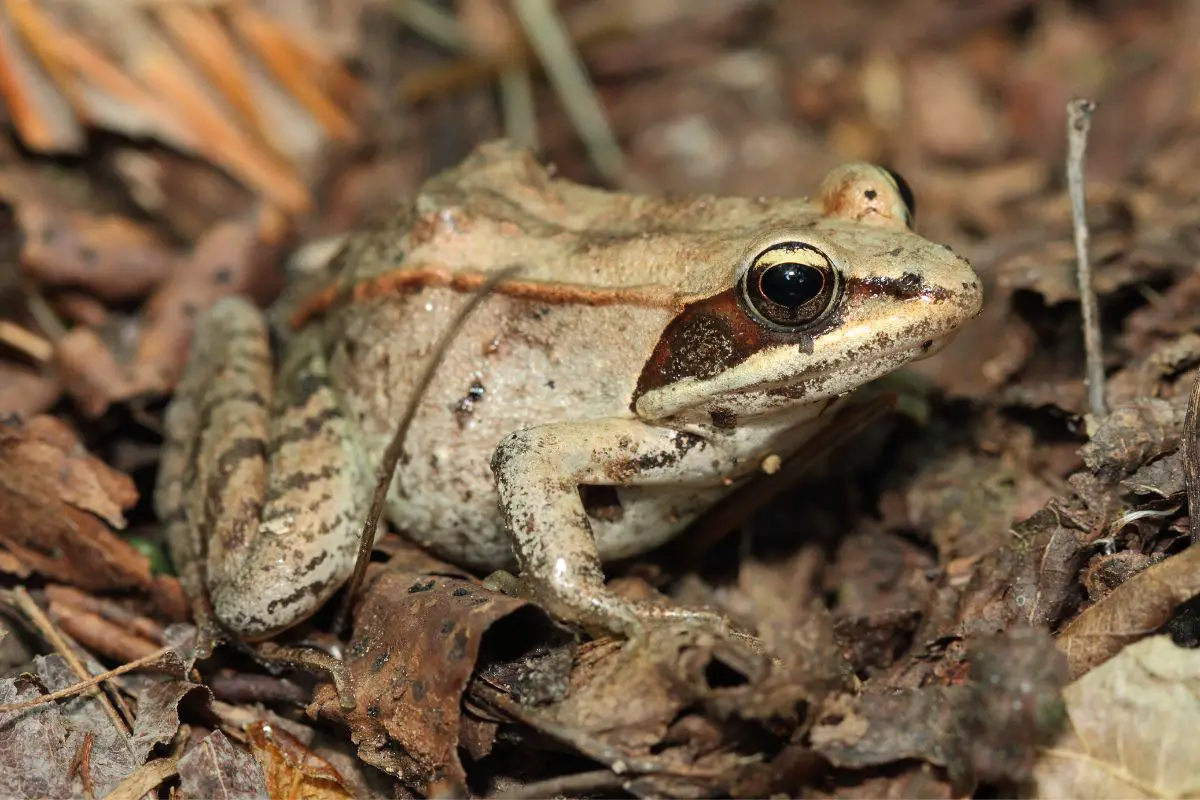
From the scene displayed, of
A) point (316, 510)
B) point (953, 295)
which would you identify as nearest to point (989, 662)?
point (953, 295)

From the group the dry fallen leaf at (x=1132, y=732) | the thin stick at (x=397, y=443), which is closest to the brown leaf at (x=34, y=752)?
the thin stick at (x=397, y=443)

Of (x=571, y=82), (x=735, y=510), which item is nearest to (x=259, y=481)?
(x=735, y=510)

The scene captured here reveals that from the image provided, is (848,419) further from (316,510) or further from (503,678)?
(316,510)

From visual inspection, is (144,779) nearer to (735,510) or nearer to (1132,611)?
(735,510)

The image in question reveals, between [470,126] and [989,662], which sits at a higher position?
[470,126]

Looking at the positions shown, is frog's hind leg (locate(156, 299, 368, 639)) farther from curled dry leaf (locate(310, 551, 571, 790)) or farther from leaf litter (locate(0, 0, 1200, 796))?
curled dry leaf (locate(310, 551, 571, 790))

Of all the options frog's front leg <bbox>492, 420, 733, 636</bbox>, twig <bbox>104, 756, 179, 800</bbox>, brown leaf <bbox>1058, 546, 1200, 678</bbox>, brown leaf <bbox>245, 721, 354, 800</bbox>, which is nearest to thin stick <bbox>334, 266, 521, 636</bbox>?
frog's front leg <bbox>492, 420, 733, 636</bbox>

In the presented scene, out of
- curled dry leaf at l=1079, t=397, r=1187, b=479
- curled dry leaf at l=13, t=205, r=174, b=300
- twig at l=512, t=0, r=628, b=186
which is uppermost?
twig at l=512, t=0, r=628, b=186
